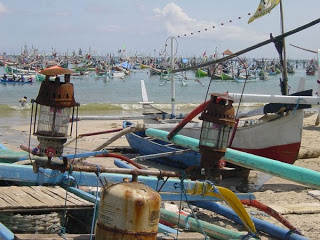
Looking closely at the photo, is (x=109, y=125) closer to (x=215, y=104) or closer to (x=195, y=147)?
(x=195, y=147)

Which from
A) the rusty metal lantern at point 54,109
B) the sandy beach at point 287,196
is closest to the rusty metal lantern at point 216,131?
the rusty metal lantern at point 54,109

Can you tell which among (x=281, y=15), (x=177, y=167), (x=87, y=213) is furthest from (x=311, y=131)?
(x=87, y=213)

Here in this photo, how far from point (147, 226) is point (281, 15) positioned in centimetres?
1063

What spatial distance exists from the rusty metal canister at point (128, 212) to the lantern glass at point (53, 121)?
0.70 metres

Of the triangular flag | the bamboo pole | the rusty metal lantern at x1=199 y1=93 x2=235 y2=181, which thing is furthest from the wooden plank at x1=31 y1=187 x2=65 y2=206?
the triangular flag

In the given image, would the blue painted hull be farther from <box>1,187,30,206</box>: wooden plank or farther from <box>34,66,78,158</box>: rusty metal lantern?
<box>34,66,78,158</box>: rusty metal lantern

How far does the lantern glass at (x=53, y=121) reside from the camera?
13.7 feet

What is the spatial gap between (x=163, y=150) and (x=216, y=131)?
8391 mm

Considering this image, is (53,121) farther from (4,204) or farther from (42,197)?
(42,197)

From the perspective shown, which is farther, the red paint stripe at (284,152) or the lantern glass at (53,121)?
the red paint stripe at (284,152)

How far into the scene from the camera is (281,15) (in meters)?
13.4

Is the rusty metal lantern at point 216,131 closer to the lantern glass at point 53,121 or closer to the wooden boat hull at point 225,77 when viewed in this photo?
the lantern glass at point 53,121

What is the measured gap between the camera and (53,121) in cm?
422

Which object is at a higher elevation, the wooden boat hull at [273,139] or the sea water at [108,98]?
the wooden boat hull at [273,139]
